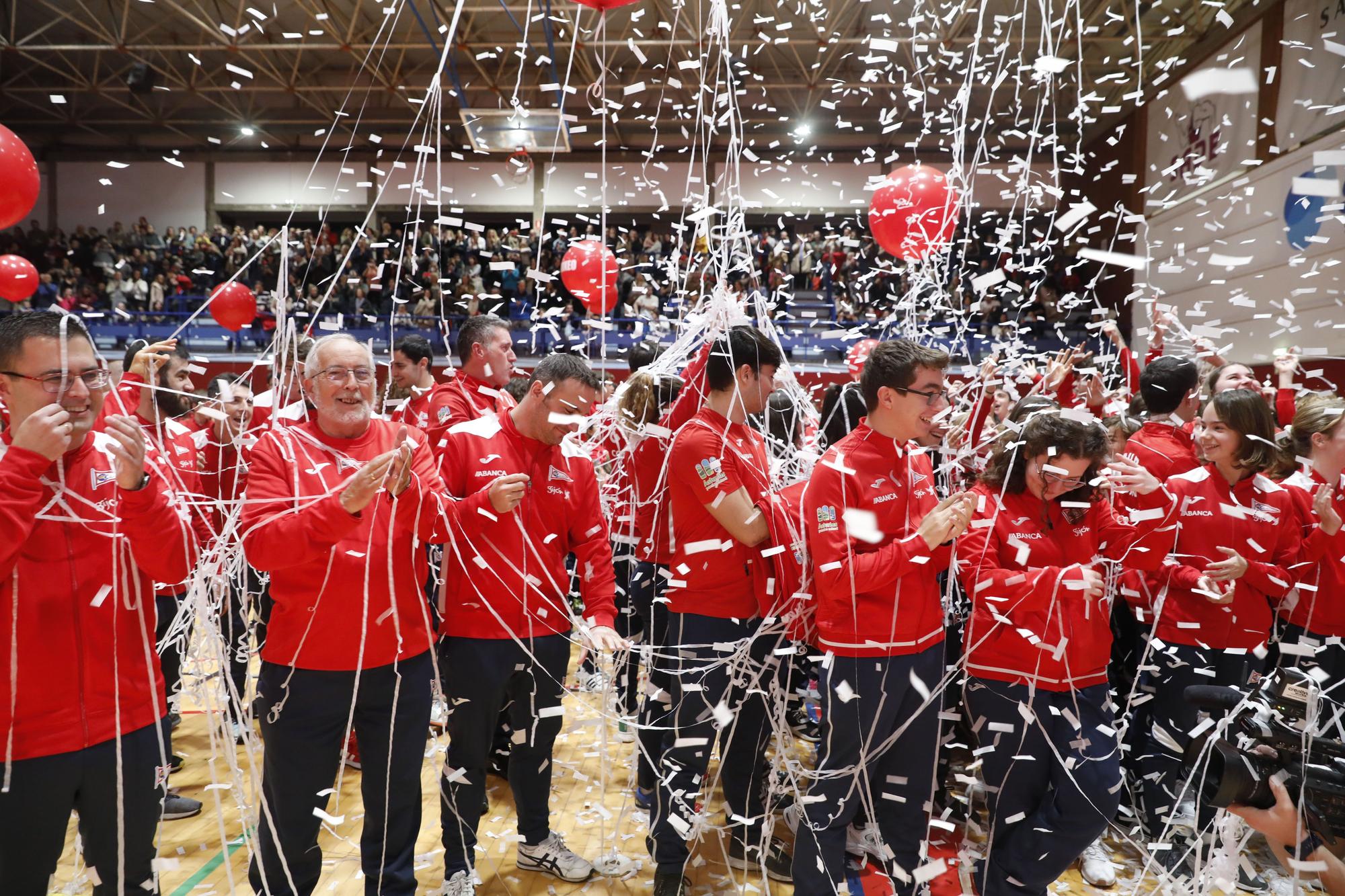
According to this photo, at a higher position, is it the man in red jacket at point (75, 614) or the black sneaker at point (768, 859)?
the man in red jacket at point (75, 614)

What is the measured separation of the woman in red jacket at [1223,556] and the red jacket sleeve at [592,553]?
77.1 inches

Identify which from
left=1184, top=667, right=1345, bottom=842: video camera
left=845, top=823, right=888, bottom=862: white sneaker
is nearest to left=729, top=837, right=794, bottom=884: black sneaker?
left=845, top=823, right=888, bottom=862: white sneaker

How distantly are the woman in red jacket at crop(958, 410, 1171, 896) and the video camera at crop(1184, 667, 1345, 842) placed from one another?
0.71 meters

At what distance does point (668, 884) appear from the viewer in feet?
8.80

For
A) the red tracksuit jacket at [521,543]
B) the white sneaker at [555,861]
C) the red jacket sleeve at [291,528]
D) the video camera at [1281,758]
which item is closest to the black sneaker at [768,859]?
the white sneaker at [555,861]

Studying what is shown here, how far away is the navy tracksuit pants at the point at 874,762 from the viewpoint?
7.88ft

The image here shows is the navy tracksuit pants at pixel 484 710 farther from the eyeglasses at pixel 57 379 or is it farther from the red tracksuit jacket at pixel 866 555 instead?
the eyeglasses at pixel 57 379

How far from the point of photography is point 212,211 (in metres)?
15.6

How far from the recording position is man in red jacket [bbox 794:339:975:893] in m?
2.38

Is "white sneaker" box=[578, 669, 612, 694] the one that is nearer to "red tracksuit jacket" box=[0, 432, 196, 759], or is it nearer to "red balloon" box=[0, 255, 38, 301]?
"red tracksuit jacket" box=[0, 432, 196, 759]

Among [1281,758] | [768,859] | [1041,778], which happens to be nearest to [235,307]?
[768,859]

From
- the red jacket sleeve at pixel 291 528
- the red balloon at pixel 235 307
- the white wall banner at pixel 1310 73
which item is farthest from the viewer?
the red balloon at pixel 235 307

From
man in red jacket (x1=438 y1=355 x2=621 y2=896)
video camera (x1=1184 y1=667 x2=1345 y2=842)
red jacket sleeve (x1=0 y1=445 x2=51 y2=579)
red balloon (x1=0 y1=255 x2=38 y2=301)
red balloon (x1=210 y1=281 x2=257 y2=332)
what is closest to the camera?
video camera (x1=1184 y1=667 x2=1345 y2=842)

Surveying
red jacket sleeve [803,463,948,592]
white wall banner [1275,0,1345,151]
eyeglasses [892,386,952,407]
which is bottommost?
red jacket sleeve [803,463,948,592]
